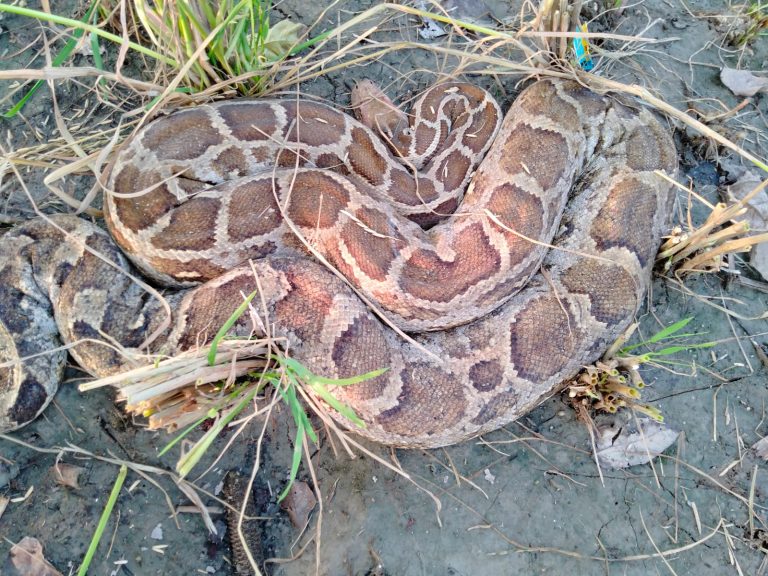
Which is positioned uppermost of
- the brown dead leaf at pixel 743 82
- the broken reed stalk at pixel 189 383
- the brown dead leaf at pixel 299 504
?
the brown dead leaf at pixel 743 82

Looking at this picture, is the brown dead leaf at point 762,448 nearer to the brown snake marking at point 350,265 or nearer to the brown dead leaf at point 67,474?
the brown snake marking at point 350,265

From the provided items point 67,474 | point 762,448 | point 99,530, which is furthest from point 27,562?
point 762,448

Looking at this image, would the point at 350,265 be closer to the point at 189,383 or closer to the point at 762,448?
the point at 189,383

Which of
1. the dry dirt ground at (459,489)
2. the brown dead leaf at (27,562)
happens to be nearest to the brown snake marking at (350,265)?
the dry dirt ground at (459,489)

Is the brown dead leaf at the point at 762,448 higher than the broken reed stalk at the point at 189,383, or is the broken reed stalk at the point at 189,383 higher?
the broken reed stalk at the point at 189,383

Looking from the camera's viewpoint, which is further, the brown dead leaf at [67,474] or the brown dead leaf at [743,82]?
the brown dead leaf at [743,82]

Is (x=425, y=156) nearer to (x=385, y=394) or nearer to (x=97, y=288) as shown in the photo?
(x=385, y=394)

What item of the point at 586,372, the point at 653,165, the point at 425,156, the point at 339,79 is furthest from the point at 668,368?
the point at 339,79
